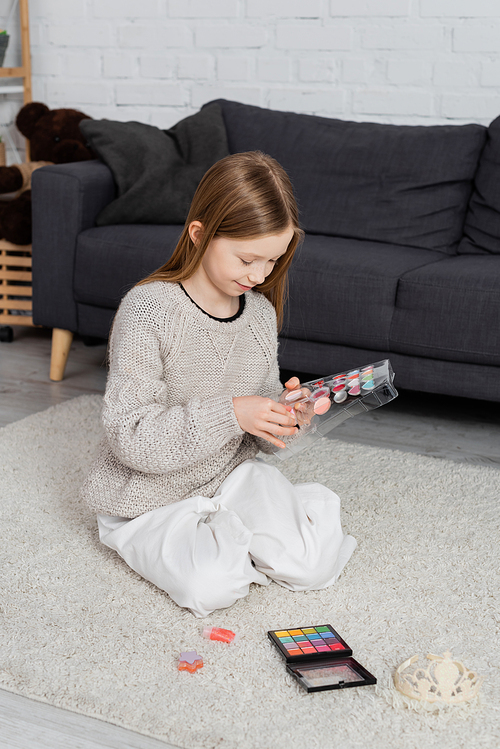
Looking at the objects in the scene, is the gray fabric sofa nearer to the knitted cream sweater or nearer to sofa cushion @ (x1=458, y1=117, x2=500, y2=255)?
sofa cushion @ (x1=458, y1=117, x2=500, y2=255)

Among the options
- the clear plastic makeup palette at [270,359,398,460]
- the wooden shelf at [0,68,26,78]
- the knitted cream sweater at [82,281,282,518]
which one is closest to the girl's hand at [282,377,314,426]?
the clear plastic makeup palette at [270,359,398,460]

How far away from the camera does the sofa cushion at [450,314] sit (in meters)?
1.79

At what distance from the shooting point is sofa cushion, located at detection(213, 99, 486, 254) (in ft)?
7.27

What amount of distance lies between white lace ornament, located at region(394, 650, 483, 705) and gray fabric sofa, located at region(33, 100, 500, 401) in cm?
98

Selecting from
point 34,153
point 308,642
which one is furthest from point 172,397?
point 34,153

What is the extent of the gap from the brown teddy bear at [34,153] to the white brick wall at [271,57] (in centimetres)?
30

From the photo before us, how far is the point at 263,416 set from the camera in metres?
1.14

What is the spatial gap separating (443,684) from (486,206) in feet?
5.09

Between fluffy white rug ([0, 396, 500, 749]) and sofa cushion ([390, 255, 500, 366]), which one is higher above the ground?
sofa cushion ([390, 255, 500, 366])

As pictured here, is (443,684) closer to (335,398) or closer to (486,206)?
(335,398)

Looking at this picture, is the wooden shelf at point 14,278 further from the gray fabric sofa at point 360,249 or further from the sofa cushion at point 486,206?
the sofa cushion at point 486,206

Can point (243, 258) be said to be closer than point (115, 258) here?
Yes

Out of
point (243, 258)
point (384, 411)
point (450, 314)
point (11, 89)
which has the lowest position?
point (384, 411)

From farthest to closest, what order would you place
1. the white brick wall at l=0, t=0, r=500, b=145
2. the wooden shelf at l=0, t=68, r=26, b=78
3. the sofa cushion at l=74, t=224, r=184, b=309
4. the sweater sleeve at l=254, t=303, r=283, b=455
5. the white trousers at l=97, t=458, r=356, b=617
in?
the wooden shelf at l=0, t=68, r=26, b=78 → the white brick wall at l=0, t=0, r=500, b=145 → the sofa cushion at l=74, t=224, r=184, b=309 → the sweater sleeve at l=254, t=303, r=283, b=455 → the white trousers at l=97, t=458, r=356, b=617
